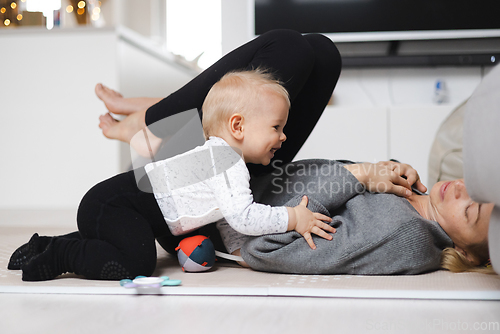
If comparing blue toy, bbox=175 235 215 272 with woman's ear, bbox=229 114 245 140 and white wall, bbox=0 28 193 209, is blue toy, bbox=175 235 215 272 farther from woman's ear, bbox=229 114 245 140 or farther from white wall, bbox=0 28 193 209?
white wall, bbox=0 28 193 209

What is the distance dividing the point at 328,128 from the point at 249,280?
1.65m

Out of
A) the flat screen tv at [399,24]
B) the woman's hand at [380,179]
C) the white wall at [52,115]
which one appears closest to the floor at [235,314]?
the woman's hand at [380,179]

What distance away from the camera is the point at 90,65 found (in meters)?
2.02

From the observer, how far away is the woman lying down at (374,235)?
812mm

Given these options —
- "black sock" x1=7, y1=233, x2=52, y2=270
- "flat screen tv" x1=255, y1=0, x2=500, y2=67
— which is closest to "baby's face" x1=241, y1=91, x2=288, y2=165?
"black sock" x1=7, y1=233, x2=52, y2=270

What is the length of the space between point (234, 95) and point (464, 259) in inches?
21.0

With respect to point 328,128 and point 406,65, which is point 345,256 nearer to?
point 328,128

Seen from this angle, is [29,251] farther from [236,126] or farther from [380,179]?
[380,179]

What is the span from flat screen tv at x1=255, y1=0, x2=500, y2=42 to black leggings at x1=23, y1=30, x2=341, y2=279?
1.44 m

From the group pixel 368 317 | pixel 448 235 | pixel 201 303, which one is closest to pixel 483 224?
pixel 448 235

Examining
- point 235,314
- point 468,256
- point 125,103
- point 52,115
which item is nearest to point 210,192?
point 235,314

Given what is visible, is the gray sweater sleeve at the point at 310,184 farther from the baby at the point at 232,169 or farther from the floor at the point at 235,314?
the floor at the point at 235,314

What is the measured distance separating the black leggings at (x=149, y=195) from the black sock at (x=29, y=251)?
3cm

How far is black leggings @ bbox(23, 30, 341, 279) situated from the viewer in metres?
0.80
